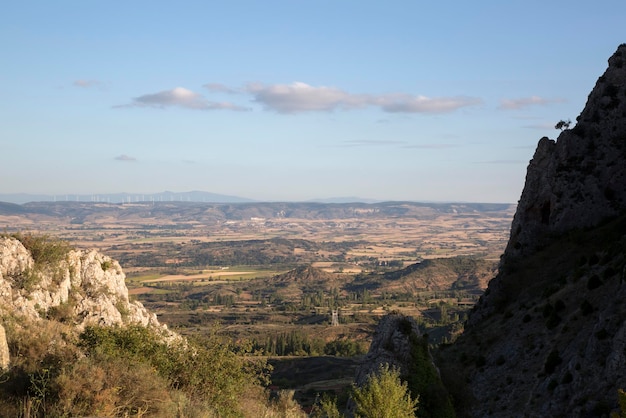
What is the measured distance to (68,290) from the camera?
31.4 m

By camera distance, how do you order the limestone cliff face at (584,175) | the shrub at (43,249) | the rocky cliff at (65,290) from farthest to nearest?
the limestone cliff face at (584,175), the shrub at (43,249), the rocky cliff at (65,290)

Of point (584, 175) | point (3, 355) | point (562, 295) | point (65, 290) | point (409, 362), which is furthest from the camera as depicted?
point (584, 175)

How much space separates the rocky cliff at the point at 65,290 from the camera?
1134 inches

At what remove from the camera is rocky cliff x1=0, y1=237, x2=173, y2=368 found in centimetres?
2880

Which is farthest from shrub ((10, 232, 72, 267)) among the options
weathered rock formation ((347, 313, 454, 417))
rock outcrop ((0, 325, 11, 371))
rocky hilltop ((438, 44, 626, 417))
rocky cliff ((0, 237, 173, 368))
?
rocky hilltop ((438, 44, 626, 417))

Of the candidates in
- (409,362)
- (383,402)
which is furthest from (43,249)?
(409,362)

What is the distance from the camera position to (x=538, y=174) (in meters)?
57.3

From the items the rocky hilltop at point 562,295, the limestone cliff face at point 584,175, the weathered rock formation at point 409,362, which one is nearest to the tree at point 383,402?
the weathered rock formation at point 409,362

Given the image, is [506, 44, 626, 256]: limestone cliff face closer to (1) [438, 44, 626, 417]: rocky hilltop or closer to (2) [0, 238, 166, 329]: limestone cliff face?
(1) [438, 44, 626, 417]: rocky hilltop

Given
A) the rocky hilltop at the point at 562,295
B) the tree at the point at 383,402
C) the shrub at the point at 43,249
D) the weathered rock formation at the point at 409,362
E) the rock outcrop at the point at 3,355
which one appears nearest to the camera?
the rock outcrop at the point at 3,355

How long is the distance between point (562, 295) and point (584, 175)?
660 inches

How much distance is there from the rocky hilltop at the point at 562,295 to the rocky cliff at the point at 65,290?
19.4 m

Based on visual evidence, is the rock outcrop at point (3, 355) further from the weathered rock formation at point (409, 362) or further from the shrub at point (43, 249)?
the weathered rock formation at point (409, 362)

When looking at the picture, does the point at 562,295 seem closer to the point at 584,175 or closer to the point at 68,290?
the point at 584,175
